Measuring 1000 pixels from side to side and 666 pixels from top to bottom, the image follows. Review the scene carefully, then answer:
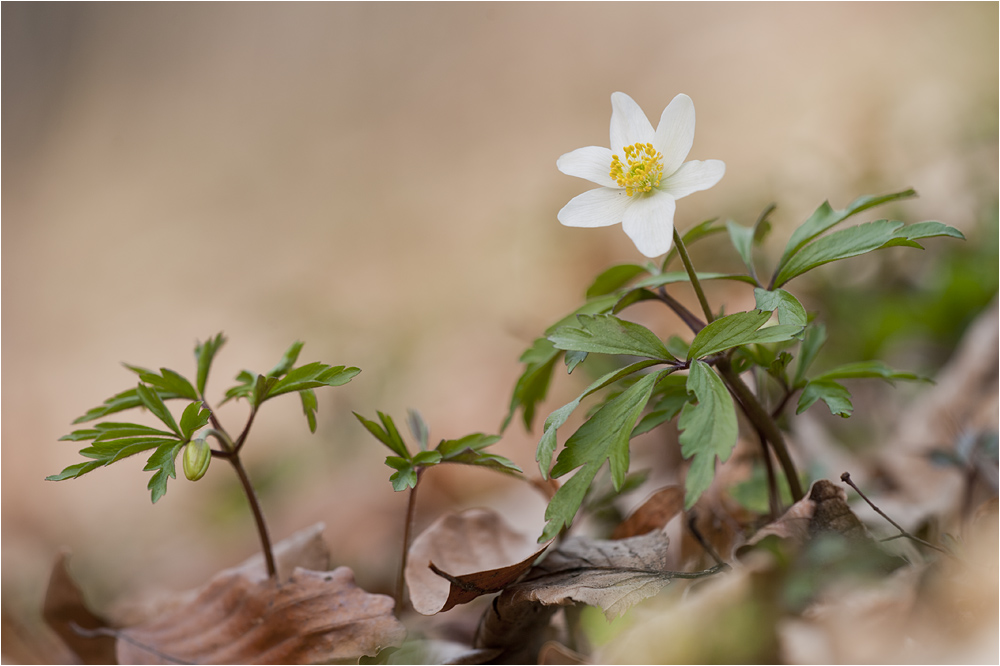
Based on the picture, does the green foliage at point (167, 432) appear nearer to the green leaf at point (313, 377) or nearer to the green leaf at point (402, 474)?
the green leaf at point (313, 377)

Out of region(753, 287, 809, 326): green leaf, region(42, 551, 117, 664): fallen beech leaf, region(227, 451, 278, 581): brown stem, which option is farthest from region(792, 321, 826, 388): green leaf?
region(42, 551, 117, 664): fallen beech leaf

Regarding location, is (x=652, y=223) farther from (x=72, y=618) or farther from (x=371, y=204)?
(x=371, y=204)

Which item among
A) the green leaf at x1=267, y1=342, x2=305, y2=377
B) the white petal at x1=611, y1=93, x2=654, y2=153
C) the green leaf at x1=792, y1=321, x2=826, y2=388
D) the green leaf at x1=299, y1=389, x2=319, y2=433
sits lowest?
the green leaf at x1=792, y1=321, x2=826, y2=388

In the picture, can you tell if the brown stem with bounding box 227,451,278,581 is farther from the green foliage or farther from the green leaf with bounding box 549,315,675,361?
the green leaf with bounding box 549,315,675,361

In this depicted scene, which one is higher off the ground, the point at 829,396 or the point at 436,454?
the point at 436,454

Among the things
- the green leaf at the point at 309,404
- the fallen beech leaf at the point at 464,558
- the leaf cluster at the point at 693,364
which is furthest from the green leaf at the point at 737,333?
the green leaf at the point at 309,404

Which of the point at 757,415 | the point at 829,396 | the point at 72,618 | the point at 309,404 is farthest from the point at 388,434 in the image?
the point at 72,618

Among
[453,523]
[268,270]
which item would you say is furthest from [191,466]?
[268,270]
